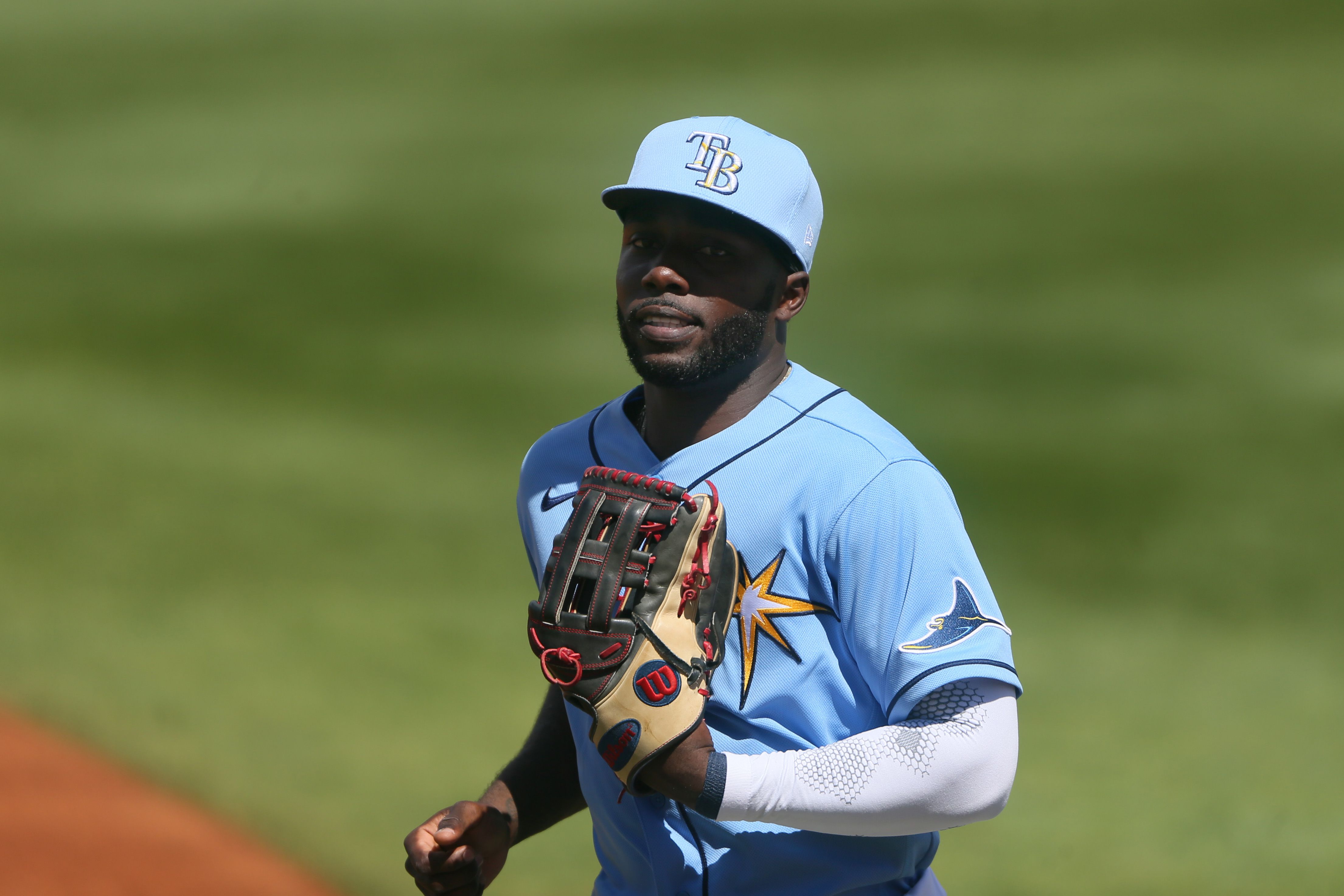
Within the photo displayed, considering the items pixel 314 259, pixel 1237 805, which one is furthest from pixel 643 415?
pixel 314 259

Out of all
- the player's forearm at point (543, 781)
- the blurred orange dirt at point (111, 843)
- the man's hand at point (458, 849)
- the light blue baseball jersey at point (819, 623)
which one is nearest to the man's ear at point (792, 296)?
the light blue baseball jersey at point (819, 623)

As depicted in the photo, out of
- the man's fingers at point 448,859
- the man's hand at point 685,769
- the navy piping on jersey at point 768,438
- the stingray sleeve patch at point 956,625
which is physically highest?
the navy piping on jersey at point 768,438

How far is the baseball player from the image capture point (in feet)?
5.15

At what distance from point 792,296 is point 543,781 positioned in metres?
0.95

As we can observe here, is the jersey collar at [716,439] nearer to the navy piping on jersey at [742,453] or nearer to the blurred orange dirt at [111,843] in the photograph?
the navy piping on jersey at [742,453]

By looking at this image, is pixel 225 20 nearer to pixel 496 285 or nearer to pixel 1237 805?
pixel 496 285

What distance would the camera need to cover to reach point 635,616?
160 centimetres

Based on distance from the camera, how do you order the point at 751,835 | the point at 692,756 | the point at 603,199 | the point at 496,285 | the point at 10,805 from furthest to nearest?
the point at 496,285, the point at 10,805, the point at 603,199, the point at 751,835, the point at 692,756

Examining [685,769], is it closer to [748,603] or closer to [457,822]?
[748,603]

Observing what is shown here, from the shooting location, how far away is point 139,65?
6.53 metres

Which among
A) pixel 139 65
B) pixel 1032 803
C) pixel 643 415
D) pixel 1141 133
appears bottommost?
pixel 1032 803

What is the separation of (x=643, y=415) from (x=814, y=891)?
781mm

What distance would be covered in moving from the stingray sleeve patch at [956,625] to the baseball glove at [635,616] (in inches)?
10.9

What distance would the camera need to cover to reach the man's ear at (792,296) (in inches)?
74.5
